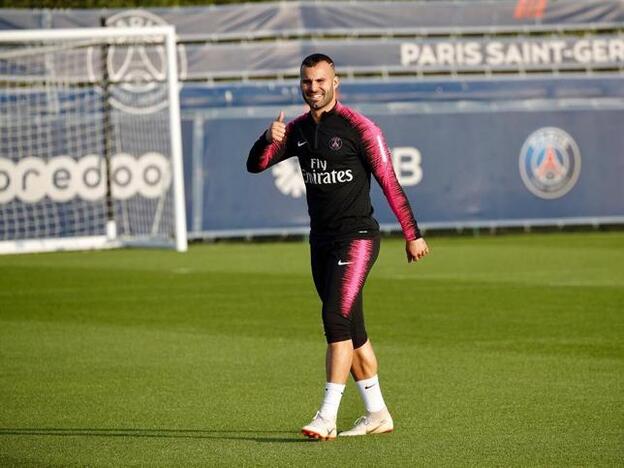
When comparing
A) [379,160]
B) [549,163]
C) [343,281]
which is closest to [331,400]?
[343,281]

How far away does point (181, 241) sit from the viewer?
23.0m

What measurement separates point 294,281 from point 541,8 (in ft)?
44.7

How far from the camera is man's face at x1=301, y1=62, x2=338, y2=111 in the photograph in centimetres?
837

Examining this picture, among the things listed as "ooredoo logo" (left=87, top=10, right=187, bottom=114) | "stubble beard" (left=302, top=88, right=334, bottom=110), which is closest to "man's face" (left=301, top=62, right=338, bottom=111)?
"stubble beard" (left=302, top=88, right=334, bottom=110)

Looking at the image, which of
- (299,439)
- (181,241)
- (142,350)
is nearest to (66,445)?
(299,439)

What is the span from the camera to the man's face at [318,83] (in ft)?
27.5

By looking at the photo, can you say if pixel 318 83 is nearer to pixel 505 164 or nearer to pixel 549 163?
pixel 505 164

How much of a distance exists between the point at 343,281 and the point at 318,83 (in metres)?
1.13

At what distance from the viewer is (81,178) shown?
24812mm

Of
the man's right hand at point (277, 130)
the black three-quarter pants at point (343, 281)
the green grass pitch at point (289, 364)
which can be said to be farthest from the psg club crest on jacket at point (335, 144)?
the green grass pitch at point (289, 364)

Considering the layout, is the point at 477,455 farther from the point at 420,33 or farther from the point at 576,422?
the point at 420,33

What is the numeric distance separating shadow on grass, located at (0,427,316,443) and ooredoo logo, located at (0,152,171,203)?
1580 cm

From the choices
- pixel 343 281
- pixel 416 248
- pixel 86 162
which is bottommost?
pixel 343 281

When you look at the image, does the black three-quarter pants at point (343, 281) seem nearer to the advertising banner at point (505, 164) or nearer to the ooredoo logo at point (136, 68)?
the ooredoo logo at point (136, 68)
